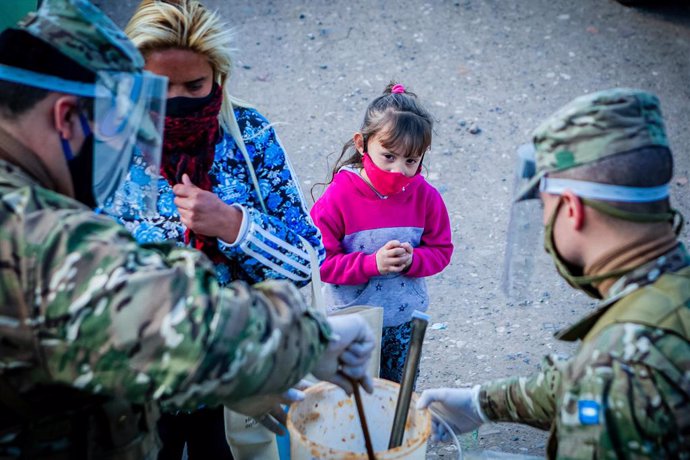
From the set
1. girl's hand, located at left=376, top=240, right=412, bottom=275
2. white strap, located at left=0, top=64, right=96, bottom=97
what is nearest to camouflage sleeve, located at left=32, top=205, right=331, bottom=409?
white strap, located at left=0, top=64, right=96, bottom=97

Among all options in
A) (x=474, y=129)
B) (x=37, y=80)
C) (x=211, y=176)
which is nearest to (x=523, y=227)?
(x=211, y=176)

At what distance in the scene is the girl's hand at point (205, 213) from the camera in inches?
96.4

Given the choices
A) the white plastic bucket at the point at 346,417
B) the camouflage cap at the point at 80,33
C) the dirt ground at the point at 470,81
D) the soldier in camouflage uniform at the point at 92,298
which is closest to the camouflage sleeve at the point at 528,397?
the white plastic bucket at the point at 346,417

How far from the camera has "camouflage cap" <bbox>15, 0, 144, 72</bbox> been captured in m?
1.73

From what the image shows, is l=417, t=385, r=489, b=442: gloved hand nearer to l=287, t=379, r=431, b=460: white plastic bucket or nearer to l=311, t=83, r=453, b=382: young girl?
l=287, t=379, r=431, b=460: white plastic bucket

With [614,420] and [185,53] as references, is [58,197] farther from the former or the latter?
[614,420]

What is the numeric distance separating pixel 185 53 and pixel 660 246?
1531mm

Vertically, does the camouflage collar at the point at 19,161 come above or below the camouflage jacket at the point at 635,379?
above

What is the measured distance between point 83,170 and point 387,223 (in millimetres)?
1626

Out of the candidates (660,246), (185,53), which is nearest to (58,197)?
(185,53)

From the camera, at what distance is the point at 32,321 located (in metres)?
1.50

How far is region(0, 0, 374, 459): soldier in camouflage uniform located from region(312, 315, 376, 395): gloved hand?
0.03m

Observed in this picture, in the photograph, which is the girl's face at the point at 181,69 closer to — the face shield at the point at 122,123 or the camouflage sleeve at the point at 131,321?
the face shield at the point at 122,123

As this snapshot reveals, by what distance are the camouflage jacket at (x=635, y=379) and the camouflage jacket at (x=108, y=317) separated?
27.1 inches
